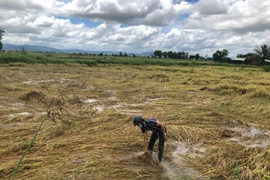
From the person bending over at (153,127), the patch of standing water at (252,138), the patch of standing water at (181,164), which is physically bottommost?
the patch of standing water at (181,164)

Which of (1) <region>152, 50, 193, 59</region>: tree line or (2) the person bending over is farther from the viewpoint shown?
(1) <region>152, 50, 193, 59</region>: tree line

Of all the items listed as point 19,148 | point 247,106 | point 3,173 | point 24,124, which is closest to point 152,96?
point 247,106

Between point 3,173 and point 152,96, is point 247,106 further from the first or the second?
point 3,173

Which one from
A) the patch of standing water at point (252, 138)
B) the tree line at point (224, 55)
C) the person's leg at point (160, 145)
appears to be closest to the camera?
the person's leg at point (160, 145)

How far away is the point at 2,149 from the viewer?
14.9 ft

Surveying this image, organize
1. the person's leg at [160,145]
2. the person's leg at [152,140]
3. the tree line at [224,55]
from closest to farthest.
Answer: the person's leg at [160,145] < the person's leg at [152,140] < the tree line at [224,55]

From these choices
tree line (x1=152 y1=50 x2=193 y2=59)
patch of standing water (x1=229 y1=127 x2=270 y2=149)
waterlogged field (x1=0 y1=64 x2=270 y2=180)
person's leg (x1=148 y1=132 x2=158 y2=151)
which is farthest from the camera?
tree line (x1=152 y1=50 x2=193 y2=59)

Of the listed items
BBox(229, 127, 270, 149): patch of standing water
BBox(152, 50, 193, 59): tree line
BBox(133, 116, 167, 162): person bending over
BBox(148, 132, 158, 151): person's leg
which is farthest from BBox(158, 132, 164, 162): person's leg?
BBox(152, 50, 193, 59): tree line

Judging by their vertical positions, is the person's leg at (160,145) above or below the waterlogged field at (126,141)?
above

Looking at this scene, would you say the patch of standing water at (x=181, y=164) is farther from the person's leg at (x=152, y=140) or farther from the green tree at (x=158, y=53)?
the green tree at (x=158, y=53)

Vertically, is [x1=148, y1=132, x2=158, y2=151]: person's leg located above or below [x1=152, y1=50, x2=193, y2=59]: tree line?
below

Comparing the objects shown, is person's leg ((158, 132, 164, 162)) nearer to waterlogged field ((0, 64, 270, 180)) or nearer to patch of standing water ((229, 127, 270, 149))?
Result: waterlogged field ((0, 64, 270, 180))

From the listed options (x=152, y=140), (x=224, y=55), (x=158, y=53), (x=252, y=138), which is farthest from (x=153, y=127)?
(x=158, y=53)

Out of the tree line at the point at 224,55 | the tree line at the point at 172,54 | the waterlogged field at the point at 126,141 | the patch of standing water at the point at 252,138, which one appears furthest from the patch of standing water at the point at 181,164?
the tree line at the point at 172,54
